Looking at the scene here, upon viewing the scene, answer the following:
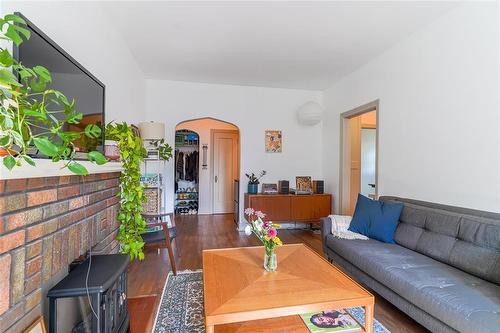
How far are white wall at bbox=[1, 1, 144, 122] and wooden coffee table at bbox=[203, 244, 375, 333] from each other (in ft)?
5.81

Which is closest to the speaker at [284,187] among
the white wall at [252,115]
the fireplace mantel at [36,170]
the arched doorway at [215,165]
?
the white wall at [252,115]

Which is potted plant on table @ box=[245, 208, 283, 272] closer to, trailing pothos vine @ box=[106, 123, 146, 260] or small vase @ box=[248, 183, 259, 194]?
trailing pothos vine @ box=[106, 123, 146, 260]

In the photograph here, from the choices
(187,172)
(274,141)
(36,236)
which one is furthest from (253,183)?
(36,236)

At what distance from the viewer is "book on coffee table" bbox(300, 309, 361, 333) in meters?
1.53

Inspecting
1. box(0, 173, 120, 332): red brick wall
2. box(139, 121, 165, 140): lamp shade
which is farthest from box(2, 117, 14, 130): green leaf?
box(139, 121, 165, 140): lamp shade

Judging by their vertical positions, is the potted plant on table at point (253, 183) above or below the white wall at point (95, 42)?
below

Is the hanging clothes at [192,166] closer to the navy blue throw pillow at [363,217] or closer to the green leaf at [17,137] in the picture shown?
the navy blue throw pillow at [363,217]

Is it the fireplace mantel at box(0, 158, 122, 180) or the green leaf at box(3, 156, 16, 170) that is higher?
the green leaf at box(3, 156, 16, 170)

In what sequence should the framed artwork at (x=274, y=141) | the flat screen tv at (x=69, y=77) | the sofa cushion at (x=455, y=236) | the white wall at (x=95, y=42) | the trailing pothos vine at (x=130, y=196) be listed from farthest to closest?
the framed artwork at (x=274, y=141), the trailing pothos vine at (x=130, y=196), the sofa cushion at (x=455, y=236), the white wall at (x=95, y=42), the flat screen tv at (x=69, y=77)

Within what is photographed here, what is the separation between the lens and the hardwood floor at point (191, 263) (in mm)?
1921

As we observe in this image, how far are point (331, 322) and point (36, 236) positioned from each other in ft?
5.47

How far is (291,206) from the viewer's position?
4.40 m

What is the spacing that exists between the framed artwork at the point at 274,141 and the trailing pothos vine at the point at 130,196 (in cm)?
276

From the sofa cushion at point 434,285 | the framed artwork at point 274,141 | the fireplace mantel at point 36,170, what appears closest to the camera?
the fireplace mantel at point 36,170
